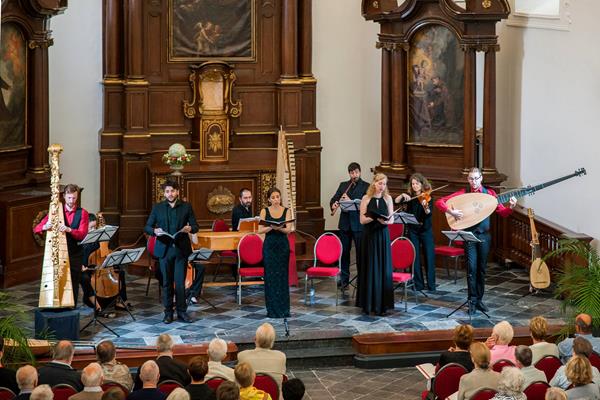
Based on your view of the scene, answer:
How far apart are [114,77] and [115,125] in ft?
2.28

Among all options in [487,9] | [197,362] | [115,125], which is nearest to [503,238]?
[487,9]

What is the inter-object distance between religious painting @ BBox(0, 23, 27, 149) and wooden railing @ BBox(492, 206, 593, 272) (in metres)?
6.73

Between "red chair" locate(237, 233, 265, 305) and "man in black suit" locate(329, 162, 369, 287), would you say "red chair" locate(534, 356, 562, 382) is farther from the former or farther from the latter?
"man in black suit" locate(329, 162, 369, 287)

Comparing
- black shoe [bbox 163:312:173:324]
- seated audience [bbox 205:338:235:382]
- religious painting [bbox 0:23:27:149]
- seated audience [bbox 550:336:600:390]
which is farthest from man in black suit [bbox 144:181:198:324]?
seated audience [bbox 550:336:600:390]

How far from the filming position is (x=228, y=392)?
826 centimetres

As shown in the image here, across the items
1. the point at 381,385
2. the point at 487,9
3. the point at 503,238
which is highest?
the point at 487,9

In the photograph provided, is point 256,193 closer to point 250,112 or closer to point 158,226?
point 250,112

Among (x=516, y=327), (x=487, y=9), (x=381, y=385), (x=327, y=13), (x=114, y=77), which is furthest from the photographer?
(x=327, y=13)

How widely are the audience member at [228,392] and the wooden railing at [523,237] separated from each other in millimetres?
7863

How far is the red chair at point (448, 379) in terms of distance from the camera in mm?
10062

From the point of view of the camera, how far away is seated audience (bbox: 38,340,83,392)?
9633 millimetres

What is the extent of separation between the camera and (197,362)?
913 centimetres

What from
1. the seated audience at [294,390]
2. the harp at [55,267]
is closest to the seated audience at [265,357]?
the seated audience at [294,390]

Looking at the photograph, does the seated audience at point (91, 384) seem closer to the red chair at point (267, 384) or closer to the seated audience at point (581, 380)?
the red chair at point (267, 384)
